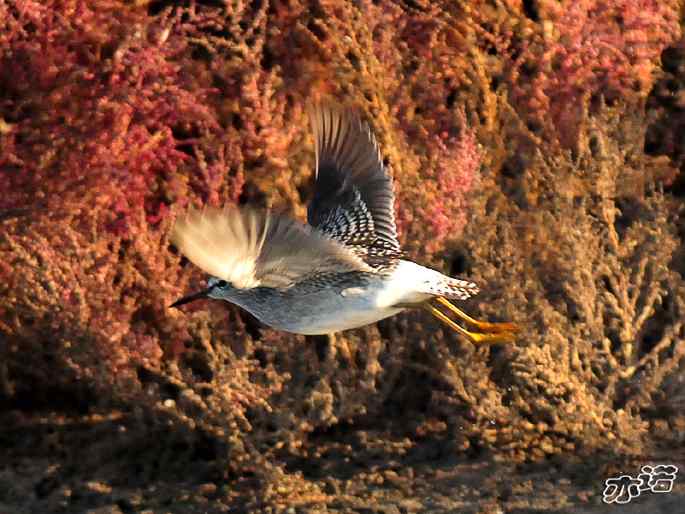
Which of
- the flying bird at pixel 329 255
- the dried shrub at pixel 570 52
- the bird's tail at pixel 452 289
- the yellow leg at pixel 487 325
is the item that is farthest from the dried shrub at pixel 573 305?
the bird's tail at pixel 452 289

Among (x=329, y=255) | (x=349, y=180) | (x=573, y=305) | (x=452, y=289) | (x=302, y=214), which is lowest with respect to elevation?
(x=573, y=305)

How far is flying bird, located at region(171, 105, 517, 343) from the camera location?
4703 millimetres

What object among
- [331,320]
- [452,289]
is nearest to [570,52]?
[452,289]

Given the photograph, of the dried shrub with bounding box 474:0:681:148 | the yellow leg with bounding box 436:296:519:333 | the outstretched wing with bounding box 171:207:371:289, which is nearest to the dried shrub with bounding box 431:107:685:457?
the dried shrub with bounding box 474:0:681:148

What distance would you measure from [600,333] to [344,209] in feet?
5.53

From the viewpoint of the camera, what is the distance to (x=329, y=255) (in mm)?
5113

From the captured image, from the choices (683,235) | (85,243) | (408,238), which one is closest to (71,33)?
(85,243)

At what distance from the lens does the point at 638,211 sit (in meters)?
7.43

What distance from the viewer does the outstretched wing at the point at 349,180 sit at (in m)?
5.96

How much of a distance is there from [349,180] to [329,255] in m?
0.96

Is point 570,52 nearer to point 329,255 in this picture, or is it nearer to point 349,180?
point 349,180

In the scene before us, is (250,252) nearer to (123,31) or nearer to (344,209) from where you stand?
(344,209)

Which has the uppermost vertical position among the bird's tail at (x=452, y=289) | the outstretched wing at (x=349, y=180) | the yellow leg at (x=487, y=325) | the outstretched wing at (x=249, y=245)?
the outstretched wing at (x=349, y=180)

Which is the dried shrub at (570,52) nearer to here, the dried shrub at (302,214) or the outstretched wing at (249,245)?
the dried shrub at (302,214)
